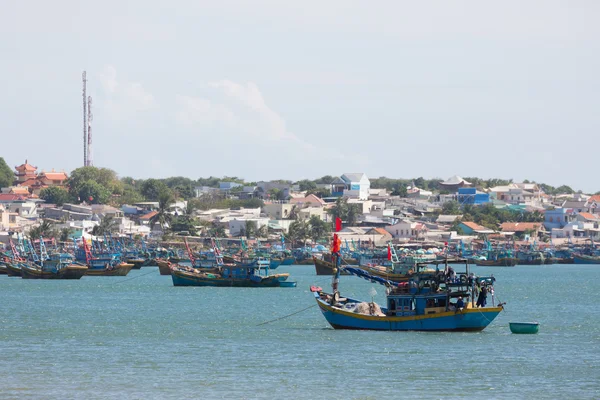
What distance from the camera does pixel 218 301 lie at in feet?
239

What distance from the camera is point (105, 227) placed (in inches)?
6220

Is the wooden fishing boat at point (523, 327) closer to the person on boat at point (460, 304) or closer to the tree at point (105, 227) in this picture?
the person on boat at point (460, 304)

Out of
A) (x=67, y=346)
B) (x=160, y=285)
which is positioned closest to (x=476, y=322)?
(x=67, y=346)

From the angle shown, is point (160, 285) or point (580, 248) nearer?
point (160, 285)

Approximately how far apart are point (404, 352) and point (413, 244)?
374ft

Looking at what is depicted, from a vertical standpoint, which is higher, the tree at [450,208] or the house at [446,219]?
the tree at [450,208]

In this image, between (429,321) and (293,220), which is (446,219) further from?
(429,321)

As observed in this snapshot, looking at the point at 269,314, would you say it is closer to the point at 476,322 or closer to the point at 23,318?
the point at 23,318

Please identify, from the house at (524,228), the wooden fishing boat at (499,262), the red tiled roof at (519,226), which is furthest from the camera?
the red tiled roof at (519,226)

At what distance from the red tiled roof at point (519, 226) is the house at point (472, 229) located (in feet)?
12.2

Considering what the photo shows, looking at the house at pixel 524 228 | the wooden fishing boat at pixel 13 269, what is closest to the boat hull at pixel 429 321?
the wooden fishing boat at pixel 13 269

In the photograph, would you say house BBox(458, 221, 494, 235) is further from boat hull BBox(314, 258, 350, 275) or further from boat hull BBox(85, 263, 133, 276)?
boat hull BBox(85, 263, 133, 276)

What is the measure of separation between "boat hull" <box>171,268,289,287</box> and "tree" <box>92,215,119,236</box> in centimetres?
6659

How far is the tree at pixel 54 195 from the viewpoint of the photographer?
7343 inches
